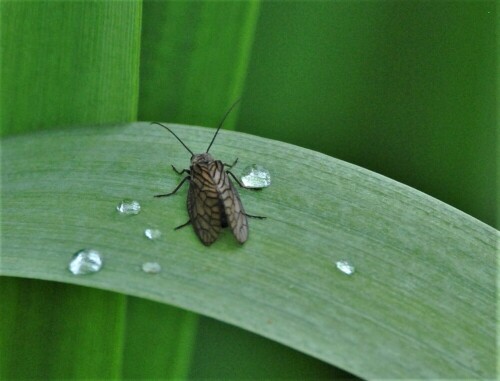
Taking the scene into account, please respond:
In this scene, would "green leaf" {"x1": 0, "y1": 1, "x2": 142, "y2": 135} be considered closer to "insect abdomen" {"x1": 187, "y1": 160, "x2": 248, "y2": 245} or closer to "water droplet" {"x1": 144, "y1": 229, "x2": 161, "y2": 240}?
"insect abdomen" {"x1": 187, "y1": 160, "x2": 248, "y2": 245}

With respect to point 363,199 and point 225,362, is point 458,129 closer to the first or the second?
point 363,199

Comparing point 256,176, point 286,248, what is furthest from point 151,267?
point 256,176

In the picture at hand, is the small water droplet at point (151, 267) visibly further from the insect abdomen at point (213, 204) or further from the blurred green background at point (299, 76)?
the blurred green background at point (299, 76)

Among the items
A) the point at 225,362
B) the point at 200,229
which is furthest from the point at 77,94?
the point at 225,362

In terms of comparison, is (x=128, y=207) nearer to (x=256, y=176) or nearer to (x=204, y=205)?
(x=204, y=205)

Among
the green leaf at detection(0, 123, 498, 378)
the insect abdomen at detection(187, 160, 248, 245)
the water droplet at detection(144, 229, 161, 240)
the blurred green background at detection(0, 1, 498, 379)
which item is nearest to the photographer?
→ the green leaf at detection(0, 123, 498, 378)

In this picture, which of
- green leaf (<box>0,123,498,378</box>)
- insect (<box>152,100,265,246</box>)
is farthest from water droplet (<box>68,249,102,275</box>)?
insect (<box>152,100,265,246</box>)
